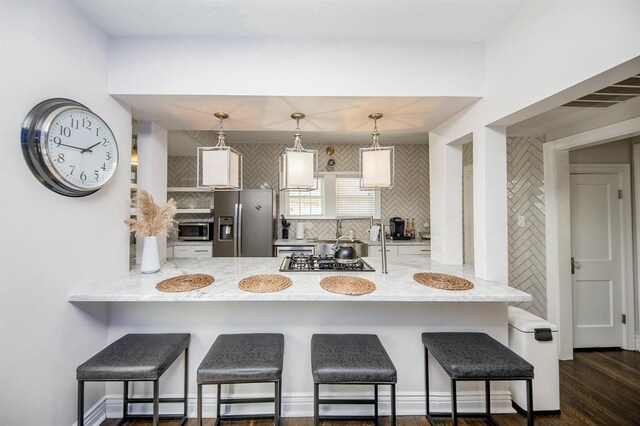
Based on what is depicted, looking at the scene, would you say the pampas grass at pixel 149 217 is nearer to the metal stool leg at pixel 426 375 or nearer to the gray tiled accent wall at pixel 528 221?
the metal stool leg at pixel 426 375

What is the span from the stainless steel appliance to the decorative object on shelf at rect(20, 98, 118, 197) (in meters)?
2.40

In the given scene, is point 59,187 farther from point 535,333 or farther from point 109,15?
point 535,333

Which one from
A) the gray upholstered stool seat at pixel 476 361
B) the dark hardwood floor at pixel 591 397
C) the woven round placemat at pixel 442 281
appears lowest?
the dark hardwood floor at pixel 591 397

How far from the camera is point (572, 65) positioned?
125cm

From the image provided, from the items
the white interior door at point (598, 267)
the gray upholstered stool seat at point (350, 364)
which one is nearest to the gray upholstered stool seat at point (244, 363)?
the gray upholstered stool seat at point (350, 364)

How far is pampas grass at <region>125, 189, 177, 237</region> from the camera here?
1885 millimetres

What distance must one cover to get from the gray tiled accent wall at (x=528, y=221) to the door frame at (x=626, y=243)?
0.38 m

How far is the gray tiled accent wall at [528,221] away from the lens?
2.85m

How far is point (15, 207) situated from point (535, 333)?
315 centimetres

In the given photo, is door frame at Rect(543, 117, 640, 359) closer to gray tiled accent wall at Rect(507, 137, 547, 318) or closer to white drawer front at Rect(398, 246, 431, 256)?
gray tiled accent wall at Rect(507, 137, 547, 318)

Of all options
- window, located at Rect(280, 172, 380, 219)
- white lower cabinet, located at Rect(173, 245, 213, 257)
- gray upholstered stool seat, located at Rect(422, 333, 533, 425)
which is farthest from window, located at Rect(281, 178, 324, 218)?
gray upholstered stool seat, located at Rect(422, 333, 533, 425)

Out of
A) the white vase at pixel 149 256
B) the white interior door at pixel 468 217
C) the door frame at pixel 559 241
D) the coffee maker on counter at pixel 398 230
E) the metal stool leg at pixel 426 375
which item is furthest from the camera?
the coffee maker on counter at pixel 398 230

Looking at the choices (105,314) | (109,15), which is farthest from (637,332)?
(109,15)

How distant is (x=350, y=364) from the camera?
1314 millimetres
